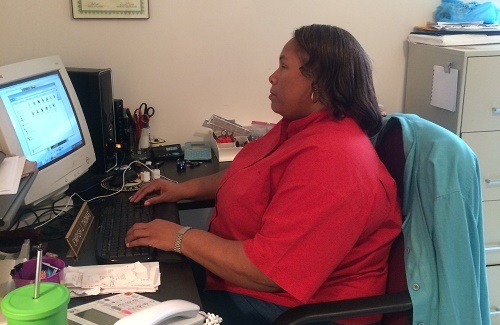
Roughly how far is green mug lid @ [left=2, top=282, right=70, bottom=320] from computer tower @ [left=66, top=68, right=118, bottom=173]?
3.65ft

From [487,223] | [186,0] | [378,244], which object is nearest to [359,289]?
[378,244]

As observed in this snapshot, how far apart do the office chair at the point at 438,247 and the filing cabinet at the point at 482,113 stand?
0.81 meters

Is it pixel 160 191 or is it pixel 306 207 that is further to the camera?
pixel 160 191

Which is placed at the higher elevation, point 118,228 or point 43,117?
point 43,117

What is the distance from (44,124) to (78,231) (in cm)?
40

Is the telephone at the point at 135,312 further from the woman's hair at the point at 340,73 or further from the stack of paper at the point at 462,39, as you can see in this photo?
the stack of paper at the point at 462,39

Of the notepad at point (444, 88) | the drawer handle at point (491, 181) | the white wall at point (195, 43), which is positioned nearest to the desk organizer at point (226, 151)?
the white wall at point (195, 43)

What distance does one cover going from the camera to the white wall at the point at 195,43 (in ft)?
6.85

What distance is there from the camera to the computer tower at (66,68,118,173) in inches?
74.4

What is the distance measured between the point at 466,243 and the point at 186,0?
1492 mm

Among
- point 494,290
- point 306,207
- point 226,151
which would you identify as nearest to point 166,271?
point 306,207

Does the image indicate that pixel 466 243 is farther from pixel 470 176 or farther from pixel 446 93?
pixel 446 93

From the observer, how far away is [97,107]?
190cm

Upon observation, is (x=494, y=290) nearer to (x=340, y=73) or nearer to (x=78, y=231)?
(x=340, y=73)
